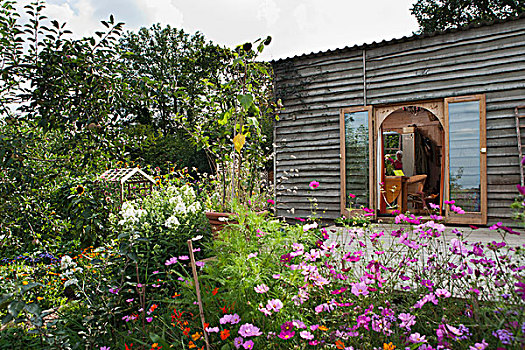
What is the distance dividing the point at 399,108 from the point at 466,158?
Result: 5.09 ft

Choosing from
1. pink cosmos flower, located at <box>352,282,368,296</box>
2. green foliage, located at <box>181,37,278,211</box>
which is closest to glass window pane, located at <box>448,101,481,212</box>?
green foliage, located at <box>181,37,278,211</box>

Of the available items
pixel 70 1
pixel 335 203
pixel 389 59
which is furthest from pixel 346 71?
pixel 70 1

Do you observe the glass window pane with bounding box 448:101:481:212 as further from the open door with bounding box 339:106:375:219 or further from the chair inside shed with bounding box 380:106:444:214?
the chair inside shed with bounding box 380:106:444:214

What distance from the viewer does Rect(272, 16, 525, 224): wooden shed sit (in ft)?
17.7

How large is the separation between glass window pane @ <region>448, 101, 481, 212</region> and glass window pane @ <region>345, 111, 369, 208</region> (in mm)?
1335

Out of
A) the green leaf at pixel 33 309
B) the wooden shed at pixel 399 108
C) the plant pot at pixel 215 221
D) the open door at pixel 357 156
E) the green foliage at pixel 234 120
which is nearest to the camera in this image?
the green leaf at pixel 33 309

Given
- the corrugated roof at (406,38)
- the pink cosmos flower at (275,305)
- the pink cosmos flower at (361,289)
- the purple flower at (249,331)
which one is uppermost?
the corrugated roof at (406,38)

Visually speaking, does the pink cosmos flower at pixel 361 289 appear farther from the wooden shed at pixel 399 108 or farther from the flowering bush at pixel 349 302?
the wooden shed at pixel 399 108

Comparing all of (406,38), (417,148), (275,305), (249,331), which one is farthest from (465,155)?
(249,331)

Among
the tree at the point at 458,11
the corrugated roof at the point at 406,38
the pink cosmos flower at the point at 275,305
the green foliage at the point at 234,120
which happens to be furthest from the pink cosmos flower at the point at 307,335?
the tree at the point at 458,11

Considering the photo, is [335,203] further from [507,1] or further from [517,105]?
[507,1]

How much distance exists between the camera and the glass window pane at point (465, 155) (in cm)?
550

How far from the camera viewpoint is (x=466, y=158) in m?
5.57

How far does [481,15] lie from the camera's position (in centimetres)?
1436
